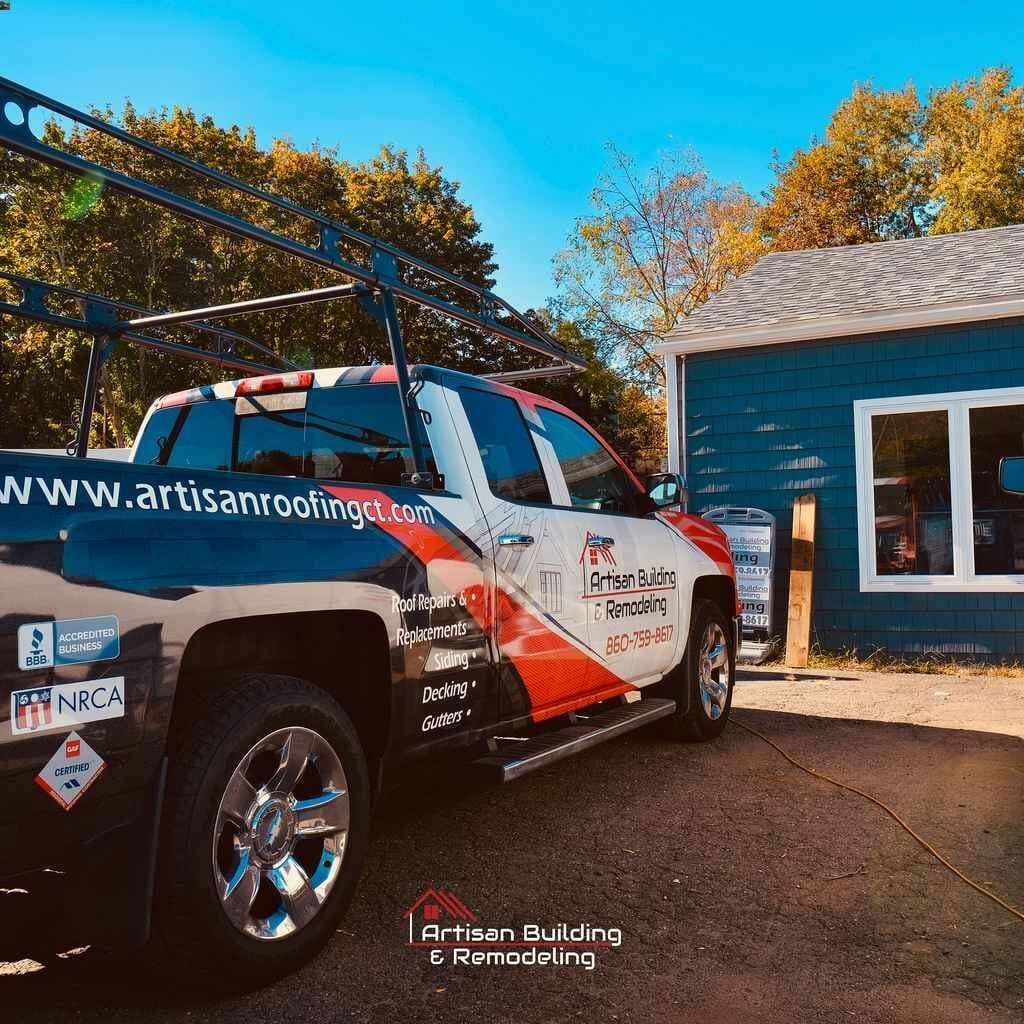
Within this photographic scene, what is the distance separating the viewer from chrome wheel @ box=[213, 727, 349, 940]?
285 centimetres

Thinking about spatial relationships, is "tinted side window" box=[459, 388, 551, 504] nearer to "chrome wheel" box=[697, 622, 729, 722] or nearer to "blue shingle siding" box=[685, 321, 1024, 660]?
"chrome wheel" box=[697, 622, 729, 722]

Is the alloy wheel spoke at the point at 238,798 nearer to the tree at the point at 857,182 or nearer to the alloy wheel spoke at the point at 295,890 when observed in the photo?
the alloy wheel spoke at the point at 295,890

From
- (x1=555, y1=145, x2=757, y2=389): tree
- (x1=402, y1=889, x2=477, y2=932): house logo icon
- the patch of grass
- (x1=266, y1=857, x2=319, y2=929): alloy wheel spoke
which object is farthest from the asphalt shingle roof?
(x1=555, y1=145, x2=757, y2=389): tree

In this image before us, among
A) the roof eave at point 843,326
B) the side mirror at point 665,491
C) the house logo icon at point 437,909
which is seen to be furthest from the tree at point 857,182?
the house logo icon at point 437,909

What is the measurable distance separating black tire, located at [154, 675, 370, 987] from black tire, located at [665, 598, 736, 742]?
331cm

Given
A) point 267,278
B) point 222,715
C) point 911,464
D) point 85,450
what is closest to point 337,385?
point 85,450

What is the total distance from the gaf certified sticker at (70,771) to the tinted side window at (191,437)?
7.43 feet

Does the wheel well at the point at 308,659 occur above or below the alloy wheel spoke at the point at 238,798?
above

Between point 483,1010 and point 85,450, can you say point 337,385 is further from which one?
point 483,1010

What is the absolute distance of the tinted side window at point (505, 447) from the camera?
14.3 feet

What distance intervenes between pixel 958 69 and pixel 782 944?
41730 mm

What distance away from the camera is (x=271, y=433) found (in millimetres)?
4445

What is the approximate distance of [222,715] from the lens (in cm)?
282

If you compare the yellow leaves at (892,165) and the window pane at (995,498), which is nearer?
the window pane at (995,498)
